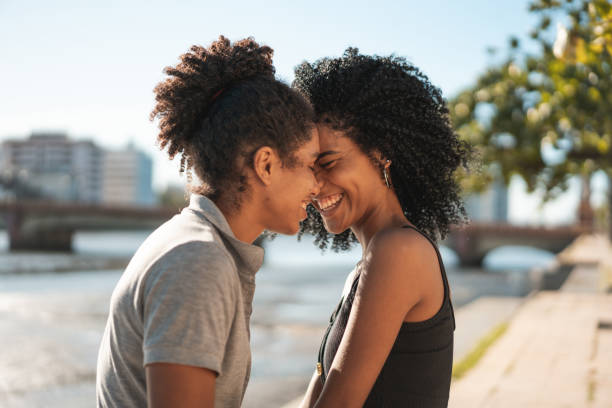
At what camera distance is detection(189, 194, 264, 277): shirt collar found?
4.55 ft

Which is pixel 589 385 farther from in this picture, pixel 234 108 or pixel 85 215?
pixel 85 215

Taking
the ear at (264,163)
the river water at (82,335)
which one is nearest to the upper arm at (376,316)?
the ear at (264,163)

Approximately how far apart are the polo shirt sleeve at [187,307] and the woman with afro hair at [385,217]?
501 millimetres

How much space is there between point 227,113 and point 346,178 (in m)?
0.63

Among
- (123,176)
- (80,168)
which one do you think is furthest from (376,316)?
(123,176)

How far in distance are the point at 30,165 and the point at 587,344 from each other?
13780 cm

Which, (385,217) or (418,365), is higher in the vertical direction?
(385,217)

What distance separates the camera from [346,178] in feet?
6.46

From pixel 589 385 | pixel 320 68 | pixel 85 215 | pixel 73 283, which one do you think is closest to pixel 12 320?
pixel 73 283

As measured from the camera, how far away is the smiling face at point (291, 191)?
1.58 meters

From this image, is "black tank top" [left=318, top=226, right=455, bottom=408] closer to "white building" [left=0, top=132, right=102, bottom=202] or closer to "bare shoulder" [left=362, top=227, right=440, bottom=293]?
"bare shoulder" [left=362, top=227, right=440, bottom=293]

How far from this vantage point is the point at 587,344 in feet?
24.8

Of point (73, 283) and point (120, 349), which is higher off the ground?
point (120, 349)

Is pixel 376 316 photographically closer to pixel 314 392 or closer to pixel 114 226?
pixel 314 392
